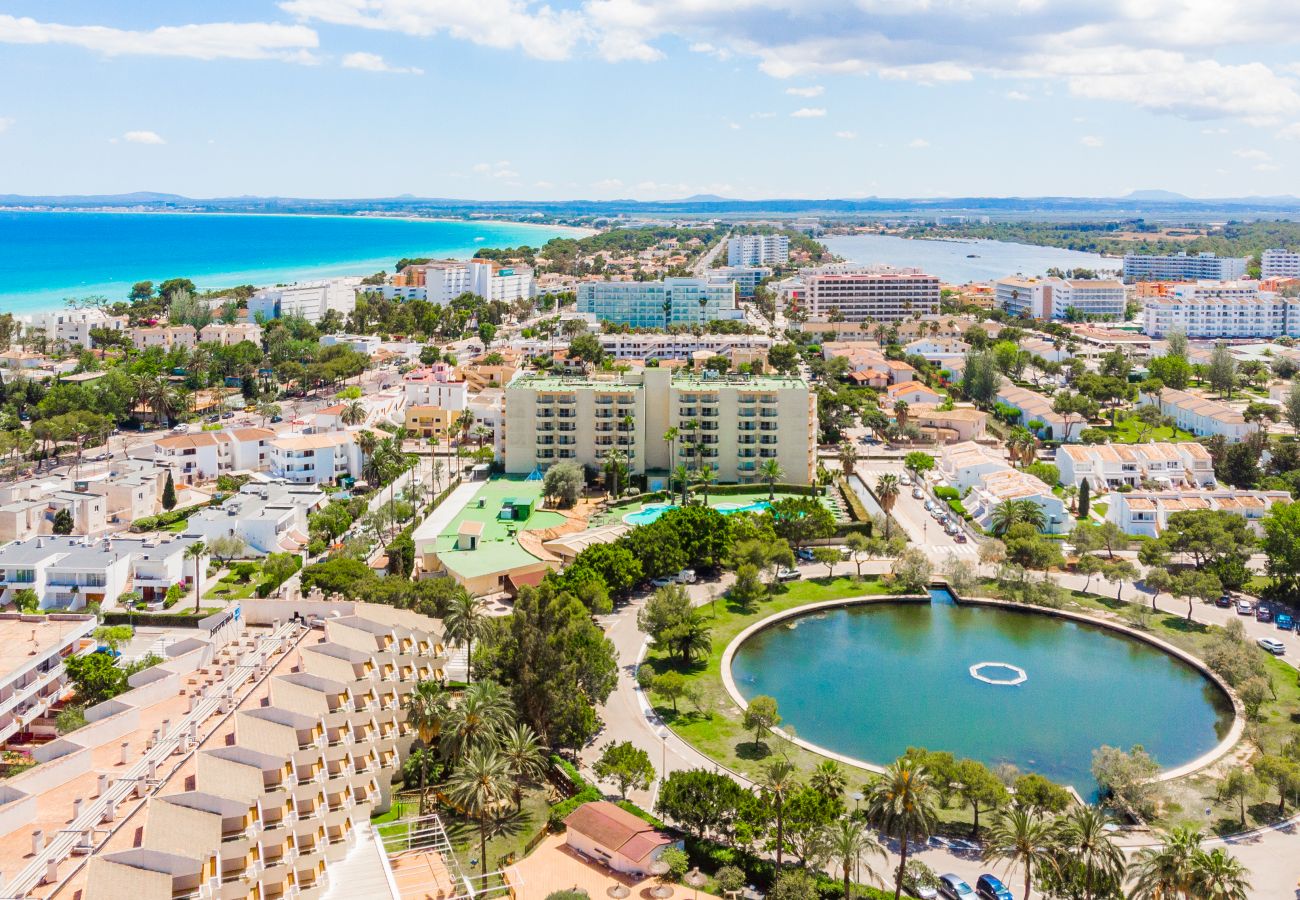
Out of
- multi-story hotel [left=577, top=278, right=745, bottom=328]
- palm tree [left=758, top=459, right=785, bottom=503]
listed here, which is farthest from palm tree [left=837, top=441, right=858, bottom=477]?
multi-story hotel [left=577, top=278, right=745, bottom=328]

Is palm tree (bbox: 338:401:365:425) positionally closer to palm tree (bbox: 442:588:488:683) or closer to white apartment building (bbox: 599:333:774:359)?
white apartment building (bbox: 599:333:774:359)

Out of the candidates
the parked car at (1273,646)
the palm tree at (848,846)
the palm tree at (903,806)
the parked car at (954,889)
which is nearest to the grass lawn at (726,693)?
the palm tree at (848,846)

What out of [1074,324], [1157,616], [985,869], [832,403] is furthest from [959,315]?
[985,869]

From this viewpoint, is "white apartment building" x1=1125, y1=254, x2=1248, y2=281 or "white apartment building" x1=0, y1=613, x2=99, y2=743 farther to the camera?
"white apartment building" x1=1125, y1=254, x2=1248, y2=281

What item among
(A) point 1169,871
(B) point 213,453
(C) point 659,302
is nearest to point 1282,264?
(C) point 659,302

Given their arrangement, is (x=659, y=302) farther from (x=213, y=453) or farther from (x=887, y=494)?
(x=887, y=494)

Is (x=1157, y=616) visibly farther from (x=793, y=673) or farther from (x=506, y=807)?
(x=506, y=807)
